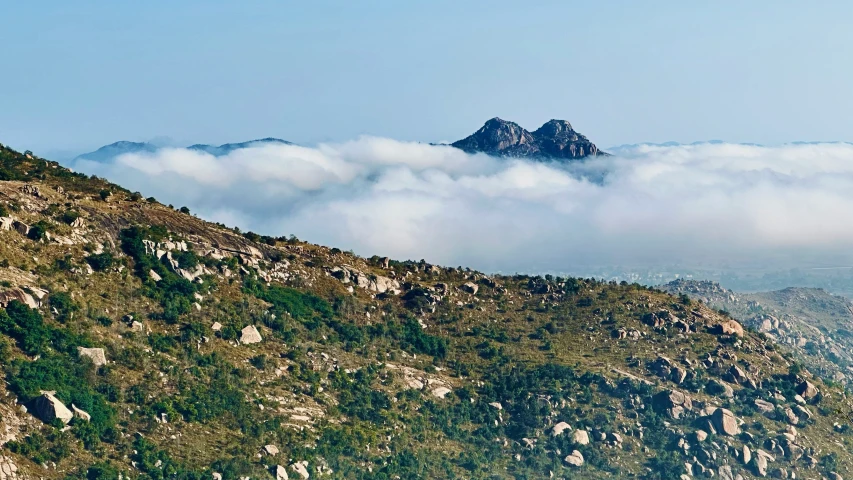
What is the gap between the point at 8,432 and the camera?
642 feet

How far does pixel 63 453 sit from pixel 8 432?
9.23 m

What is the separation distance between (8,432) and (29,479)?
35.2 feet

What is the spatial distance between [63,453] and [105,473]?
7398 millimetres

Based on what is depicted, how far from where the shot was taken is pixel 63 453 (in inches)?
7830

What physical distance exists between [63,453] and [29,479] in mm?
10494

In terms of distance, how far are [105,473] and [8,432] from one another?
1652cm

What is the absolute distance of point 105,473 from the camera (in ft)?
655

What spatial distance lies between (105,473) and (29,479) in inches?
552

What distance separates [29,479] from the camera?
620ft
